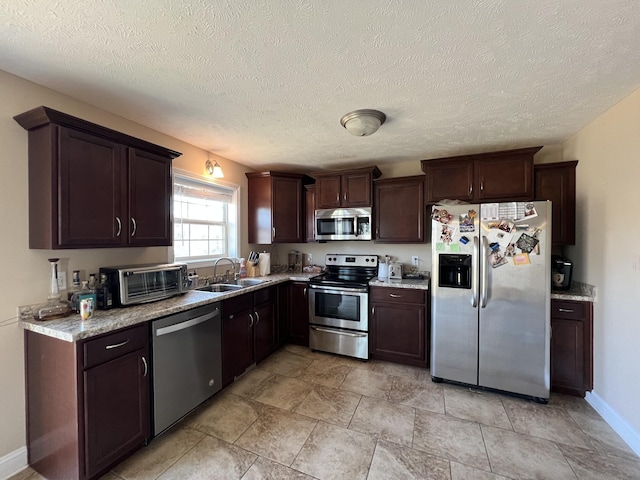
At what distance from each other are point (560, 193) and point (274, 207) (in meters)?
3.19

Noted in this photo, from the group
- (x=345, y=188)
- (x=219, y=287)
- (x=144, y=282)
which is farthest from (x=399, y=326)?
(x=144, y=282)

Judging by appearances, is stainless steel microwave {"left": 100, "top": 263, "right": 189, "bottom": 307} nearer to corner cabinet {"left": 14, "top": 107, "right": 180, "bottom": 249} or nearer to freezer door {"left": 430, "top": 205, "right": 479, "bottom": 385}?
corner cabinet {"left": 14, "top": 107, "right": 180, "bottom": 249}

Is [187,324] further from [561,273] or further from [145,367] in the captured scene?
[561,273]

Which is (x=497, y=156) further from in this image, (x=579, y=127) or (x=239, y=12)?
(x=239, y=12)

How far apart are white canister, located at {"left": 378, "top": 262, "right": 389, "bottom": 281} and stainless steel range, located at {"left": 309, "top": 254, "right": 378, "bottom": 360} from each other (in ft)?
0.61

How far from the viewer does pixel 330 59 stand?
154cm

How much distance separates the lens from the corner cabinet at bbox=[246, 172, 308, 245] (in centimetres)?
368

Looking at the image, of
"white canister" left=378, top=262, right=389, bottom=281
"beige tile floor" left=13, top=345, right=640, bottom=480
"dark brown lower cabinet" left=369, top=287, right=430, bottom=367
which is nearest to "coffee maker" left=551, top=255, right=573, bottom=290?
"beige tile floor" left=13, top=345, right=640, bottom=480

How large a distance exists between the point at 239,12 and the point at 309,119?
3.69 feet

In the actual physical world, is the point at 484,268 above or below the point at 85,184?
below

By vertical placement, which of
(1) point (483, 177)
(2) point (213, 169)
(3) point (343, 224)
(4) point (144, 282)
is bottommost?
(4) point (144, 282)

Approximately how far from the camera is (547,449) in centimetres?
183

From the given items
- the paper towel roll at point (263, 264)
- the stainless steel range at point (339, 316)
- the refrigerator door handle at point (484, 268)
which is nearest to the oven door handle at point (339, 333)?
the stainless steel range at point (339, 316)

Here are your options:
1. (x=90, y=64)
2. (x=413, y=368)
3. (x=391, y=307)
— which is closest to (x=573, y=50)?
(x=391, y=307)
